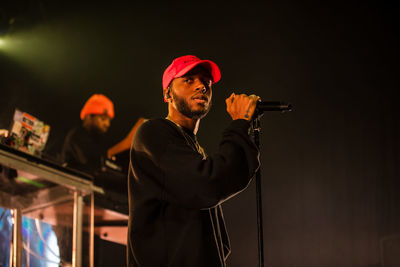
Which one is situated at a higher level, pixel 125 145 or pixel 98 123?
pixel 98 123

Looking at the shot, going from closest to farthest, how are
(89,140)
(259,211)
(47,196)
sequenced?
1. (259,211)
2. (47,196)
3. (89,140)

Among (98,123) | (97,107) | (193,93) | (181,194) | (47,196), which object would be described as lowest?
(181,194)

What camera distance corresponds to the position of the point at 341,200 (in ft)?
15.6

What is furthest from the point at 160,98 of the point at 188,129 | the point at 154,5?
the point at 188,129

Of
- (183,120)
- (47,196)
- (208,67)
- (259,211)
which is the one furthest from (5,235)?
(259,211)

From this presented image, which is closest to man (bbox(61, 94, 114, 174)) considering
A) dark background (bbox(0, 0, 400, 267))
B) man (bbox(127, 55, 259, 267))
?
dark background (bbox(0, 0, 400, 267))

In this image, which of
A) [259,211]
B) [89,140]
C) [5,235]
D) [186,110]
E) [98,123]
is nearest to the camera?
[259,211]

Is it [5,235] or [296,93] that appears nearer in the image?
[5,235]

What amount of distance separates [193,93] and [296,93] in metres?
3.40

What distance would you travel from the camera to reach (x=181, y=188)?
1.57m

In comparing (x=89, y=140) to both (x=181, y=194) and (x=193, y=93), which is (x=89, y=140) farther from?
(x=181, y=194)

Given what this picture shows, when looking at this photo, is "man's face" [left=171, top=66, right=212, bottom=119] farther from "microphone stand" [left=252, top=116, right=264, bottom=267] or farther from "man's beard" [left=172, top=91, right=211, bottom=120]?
"microphone stand" [left=252, top=116, right=264, bottom=267]

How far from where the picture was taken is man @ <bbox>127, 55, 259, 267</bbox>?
155cm

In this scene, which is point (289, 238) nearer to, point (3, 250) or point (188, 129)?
point (3, 250)
